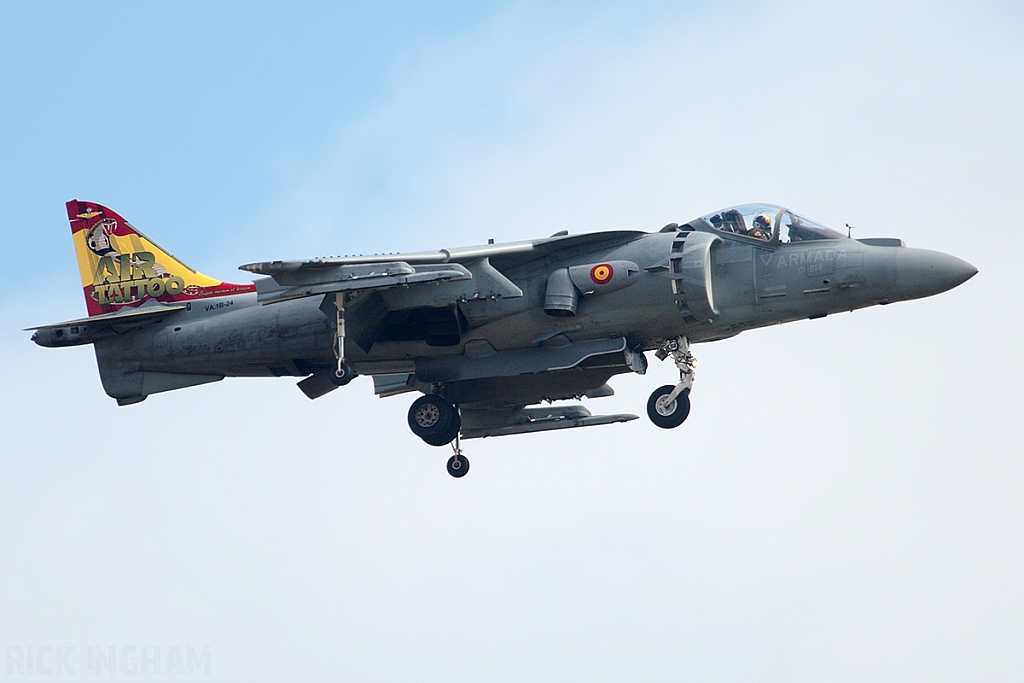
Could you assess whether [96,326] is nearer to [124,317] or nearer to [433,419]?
[124,317]

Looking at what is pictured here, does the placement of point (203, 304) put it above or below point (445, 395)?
above

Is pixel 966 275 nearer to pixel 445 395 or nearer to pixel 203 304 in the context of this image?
pixel 445 395

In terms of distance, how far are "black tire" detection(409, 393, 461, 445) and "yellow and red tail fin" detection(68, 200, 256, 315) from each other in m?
3.90

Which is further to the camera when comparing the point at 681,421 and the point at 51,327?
the point at 51,327

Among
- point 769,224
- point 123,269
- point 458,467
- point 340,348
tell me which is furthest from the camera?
point 458,467

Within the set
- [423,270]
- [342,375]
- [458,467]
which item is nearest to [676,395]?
[423,270]

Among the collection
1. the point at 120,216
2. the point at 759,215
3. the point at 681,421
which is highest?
the point at 120,216

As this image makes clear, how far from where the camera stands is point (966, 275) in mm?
23266

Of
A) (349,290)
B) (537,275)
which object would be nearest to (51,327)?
(349,290)

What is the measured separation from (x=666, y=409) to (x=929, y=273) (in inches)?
186

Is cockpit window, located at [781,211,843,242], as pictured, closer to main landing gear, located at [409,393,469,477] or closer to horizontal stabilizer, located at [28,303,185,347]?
main landing gear, located at [409,393,469,477]

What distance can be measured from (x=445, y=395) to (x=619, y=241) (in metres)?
4.44

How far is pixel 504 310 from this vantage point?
953 inches

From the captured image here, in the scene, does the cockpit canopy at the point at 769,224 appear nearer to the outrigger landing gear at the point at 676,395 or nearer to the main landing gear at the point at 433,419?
Result: the outrigger landing gear at the point at 676,395
